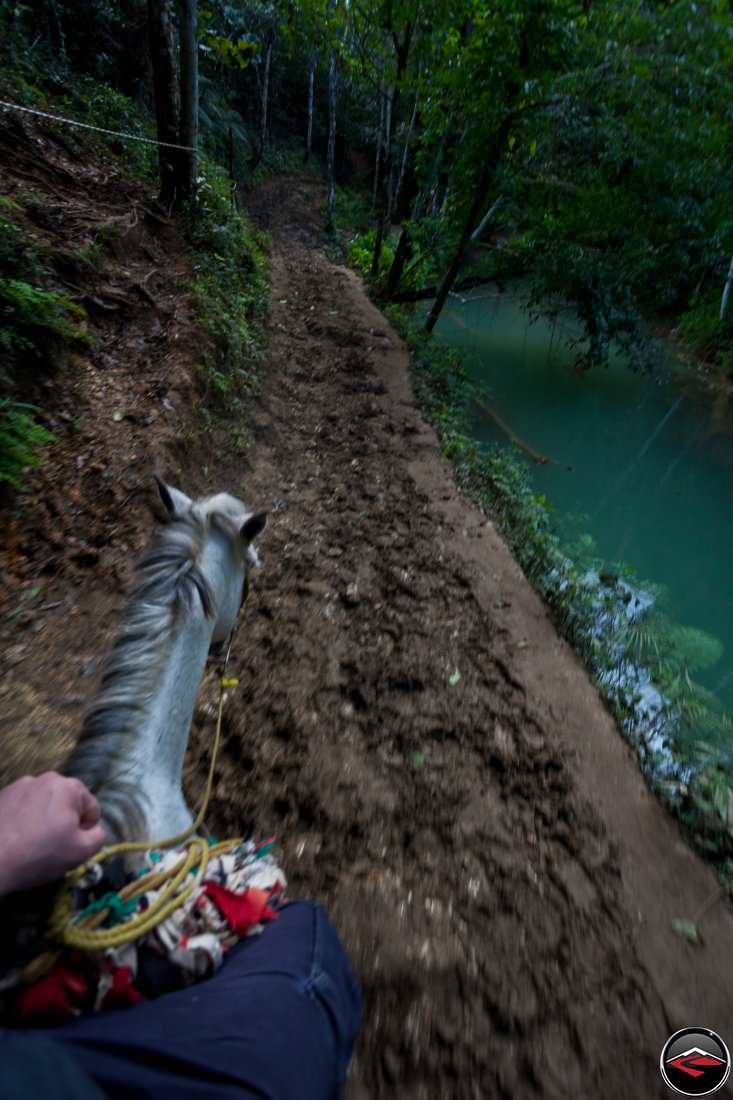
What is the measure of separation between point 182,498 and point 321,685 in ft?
5.32

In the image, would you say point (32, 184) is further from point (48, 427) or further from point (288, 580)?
point (288, 580)

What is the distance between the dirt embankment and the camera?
1847 mm

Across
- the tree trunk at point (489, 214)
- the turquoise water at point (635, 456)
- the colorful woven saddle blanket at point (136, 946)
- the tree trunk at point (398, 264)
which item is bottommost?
the turquoise water at point (635, 456)

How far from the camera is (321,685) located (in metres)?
3.06

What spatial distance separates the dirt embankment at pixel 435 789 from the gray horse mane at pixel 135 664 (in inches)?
44.3

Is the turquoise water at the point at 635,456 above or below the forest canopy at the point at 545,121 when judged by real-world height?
below

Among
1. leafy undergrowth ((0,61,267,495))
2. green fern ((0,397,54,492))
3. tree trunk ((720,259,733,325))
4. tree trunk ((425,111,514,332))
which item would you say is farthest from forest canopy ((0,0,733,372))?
tree trunk ((720,259,733,325))

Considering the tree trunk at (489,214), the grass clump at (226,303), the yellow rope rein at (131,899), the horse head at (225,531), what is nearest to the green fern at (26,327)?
the grass clump at (226,303)

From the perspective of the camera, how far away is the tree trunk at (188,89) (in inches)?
227

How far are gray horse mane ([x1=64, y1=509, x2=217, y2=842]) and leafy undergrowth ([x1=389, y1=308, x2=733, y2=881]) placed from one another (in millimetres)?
2888

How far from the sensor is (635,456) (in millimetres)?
8805

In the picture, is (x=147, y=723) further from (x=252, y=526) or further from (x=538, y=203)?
→ (x=538, y=203)

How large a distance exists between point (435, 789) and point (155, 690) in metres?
1.78
